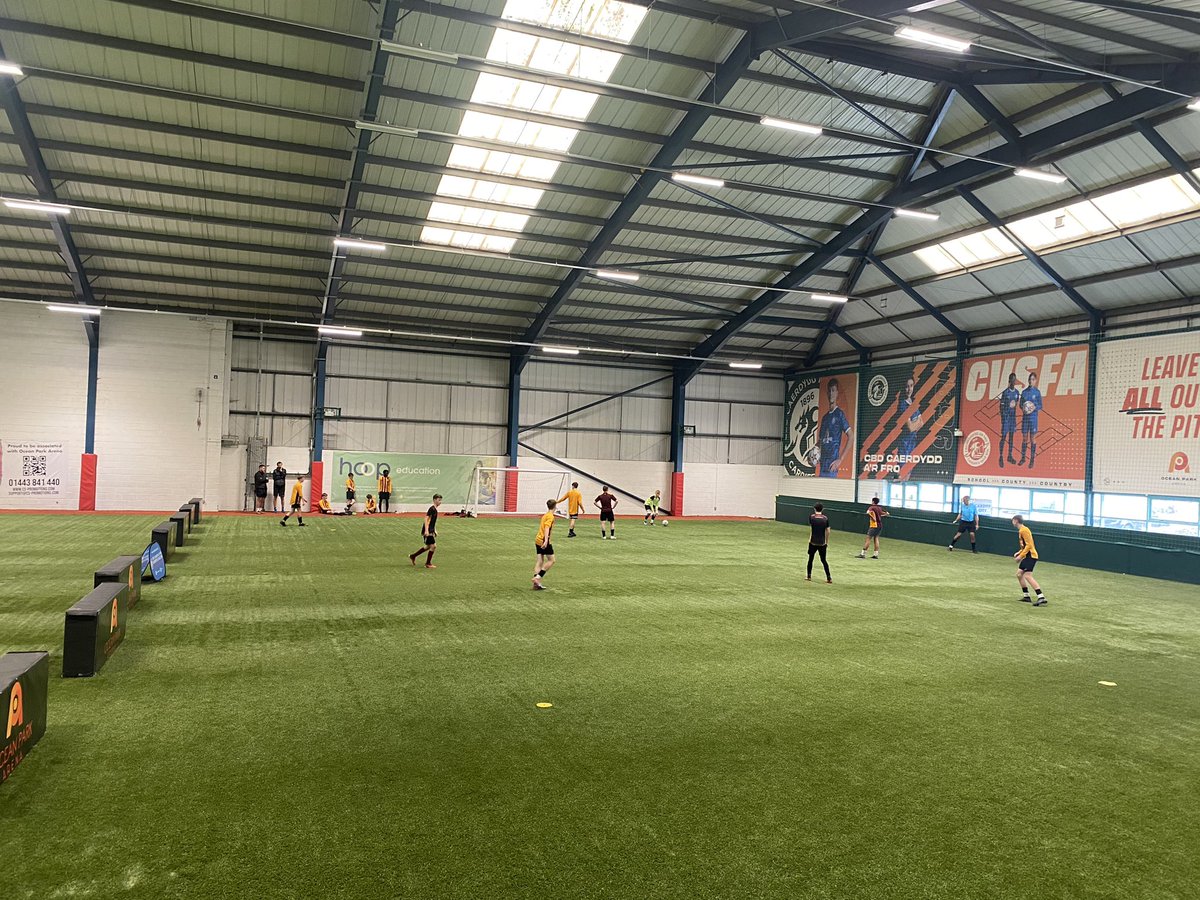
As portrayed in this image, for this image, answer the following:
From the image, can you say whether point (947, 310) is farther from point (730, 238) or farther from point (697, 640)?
point (697, 640)

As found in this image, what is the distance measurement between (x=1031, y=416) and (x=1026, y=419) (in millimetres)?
221

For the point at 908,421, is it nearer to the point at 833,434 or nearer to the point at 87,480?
the point at 833,434

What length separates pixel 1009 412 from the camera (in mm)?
27016

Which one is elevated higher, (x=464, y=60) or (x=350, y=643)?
(x=464, y=60)

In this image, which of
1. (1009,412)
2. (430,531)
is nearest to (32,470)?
(430,531)

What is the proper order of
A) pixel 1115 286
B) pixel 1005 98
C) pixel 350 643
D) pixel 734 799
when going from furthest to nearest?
pixel 1115 286 → pixel 1005 98 → pixel 350 643 → pixel 734 799

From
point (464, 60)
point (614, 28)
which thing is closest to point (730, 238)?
point (614, 28)

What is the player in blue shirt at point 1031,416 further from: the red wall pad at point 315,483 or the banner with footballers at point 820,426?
the red wall pad at point 315,483

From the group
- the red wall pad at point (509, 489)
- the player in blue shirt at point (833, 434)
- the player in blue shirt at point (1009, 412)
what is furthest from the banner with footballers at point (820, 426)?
the red wall pad at point (509, 489)

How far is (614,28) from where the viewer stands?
15844 millimetres

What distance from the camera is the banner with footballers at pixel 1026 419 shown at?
24.7 meters

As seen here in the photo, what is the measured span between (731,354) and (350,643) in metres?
28.4

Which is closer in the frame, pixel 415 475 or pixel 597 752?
pixel 597 752

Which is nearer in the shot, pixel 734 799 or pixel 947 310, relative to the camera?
pixel 734 799
